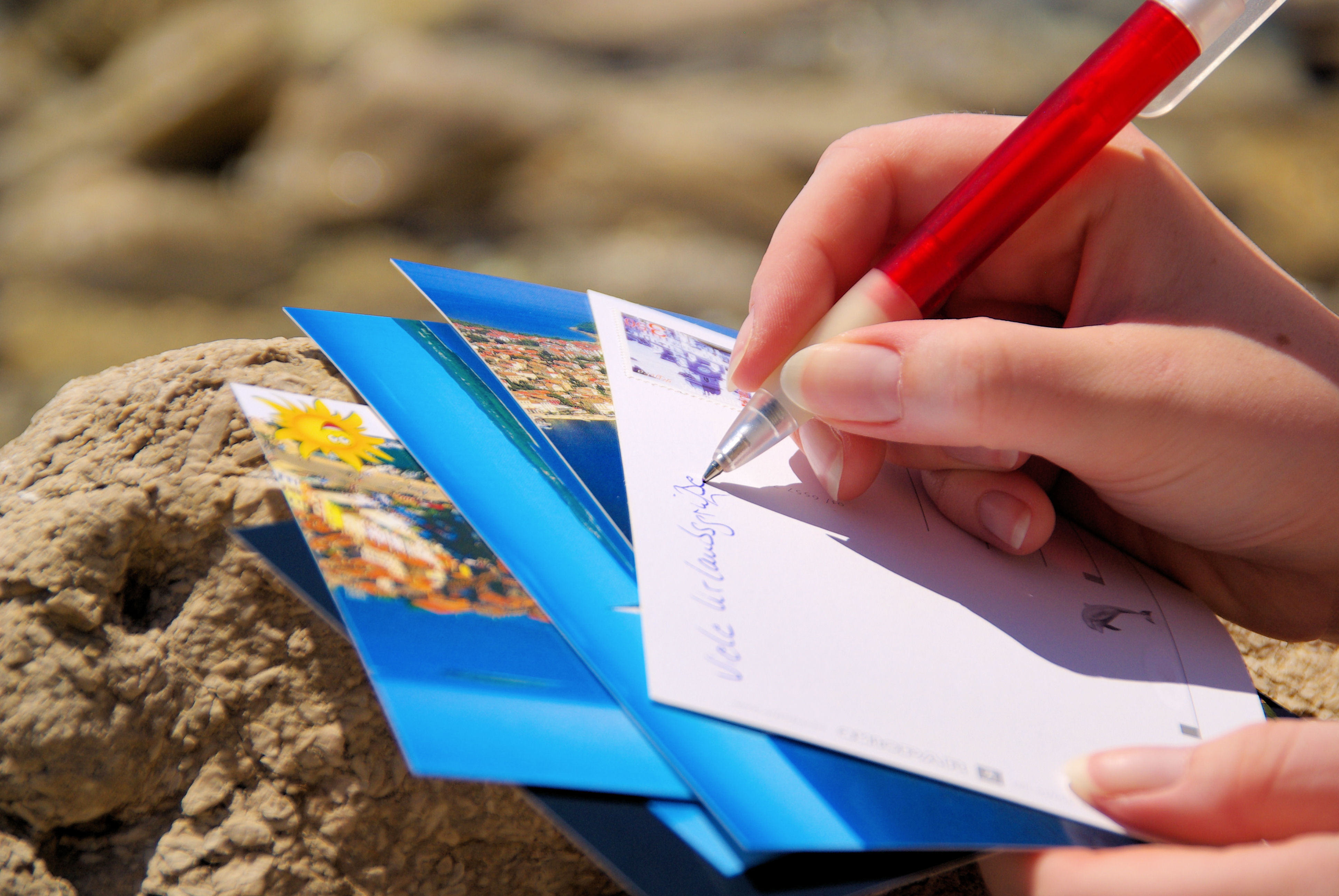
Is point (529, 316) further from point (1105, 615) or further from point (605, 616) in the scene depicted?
point (1105, 615)

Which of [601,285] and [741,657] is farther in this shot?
[601,285]

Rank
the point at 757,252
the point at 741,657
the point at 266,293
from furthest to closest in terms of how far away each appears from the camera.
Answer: the point at 757,252 < the point at 266,293 < the point at 741,657

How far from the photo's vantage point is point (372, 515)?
45cm

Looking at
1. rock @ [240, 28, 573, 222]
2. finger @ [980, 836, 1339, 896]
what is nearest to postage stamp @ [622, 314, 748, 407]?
finger @ [980, 836, 1339, 896]

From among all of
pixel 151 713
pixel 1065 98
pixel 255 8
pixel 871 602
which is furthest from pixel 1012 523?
pixel 255 8

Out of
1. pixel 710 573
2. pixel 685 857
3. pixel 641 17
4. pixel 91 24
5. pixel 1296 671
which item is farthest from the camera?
pixel 641 17

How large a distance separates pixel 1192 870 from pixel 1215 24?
1.54ft

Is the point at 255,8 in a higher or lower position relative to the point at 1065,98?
higher

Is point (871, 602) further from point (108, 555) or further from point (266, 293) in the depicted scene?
point (266, 293)

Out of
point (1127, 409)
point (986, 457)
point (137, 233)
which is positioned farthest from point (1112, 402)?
point (137, 233)

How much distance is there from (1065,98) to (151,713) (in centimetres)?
64

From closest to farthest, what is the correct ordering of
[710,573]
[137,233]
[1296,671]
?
[710,573]
[1296,671]
[137,233]

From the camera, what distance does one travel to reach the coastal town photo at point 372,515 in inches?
15.7

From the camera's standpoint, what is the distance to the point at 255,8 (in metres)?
1.70
